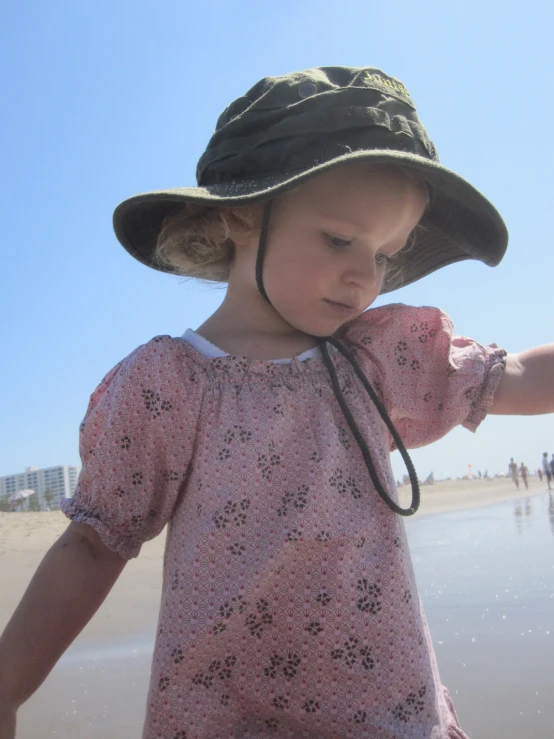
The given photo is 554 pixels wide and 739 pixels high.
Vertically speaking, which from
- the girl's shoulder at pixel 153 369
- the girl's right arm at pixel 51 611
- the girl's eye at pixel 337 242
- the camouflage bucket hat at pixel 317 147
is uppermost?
the camouflage bucket hat at pixel 317 147

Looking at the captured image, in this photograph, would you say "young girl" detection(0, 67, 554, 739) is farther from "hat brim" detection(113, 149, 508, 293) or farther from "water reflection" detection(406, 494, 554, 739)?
"water reflection" detection(406, 494, 554, 739)

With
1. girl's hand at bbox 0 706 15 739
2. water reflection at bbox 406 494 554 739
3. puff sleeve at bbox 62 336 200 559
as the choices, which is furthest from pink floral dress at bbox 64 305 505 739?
water reflection at bbox 406 494 554 739

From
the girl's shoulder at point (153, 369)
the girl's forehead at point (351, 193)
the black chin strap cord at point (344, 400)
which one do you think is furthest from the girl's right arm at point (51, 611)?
the girl's forehead at point (351, 193)

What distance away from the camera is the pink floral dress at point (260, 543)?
1.33 metres

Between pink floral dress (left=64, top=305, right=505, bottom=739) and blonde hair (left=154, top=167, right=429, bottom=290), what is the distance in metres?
0.37

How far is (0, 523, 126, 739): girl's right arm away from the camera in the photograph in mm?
1364

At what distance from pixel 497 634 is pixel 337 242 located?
2427 millimetres

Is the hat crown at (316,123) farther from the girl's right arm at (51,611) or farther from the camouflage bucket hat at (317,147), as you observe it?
the girl's right arm at (51,611)

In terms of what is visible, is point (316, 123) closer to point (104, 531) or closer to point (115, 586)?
point (104, 531)

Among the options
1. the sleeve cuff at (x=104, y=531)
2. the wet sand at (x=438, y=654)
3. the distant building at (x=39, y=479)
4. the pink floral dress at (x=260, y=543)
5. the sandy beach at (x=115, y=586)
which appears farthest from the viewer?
the distant building at (x=39, y=479)

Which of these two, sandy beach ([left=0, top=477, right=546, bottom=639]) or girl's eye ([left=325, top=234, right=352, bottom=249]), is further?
sandy beach ([left=0, top=477, right=546, bottom=639])

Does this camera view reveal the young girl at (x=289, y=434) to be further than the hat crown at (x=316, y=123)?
No

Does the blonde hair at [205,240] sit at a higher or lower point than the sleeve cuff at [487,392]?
higher

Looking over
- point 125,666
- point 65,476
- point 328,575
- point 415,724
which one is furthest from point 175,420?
point 65,476
